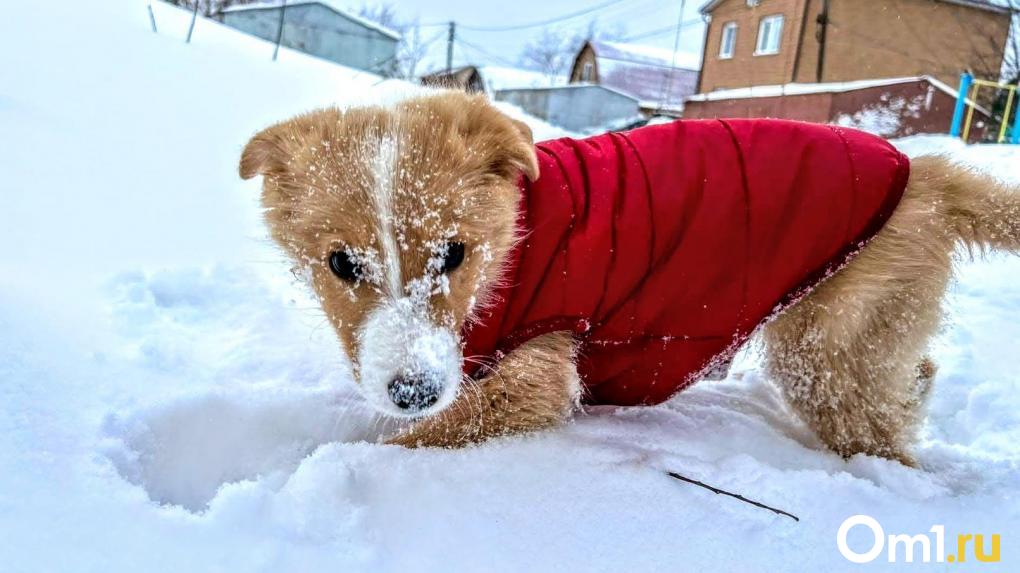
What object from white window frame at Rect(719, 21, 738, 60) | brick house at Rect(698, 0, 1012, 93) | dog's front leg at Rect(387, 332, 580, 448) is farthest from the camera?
white window frame at Rect(719, 21, 738, 60)

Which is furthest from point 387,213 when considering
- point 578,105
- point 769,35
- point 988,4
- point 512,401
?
point 988,4

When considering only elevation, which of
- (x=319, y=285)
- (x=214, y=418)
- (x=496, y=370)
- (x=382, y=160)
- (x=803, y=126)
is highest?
(x=803, y=126)

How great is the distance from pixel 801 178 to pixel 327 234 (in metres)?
1.80

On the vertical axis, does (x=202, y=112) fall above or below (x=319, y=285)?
above

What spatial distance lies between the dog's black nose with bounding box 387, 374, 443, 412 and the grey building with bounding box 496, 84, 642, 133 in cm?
2432

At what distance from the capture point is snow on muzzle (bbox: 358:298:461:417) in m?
1.91

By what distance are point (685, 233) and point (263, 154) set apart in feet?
5.28

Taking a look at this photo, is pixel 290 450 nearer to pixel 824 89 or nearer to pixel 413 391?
A: pixel 413 391

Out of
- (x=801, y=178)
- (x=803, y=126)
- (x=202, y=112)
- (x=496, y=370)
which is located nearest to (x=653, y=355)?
(x=496, y=370)

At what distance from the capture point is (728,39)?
25141 mm

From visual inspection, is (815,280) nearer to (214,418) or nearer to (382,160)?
(382,160)

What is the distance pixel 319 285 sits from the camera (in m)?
2.17
